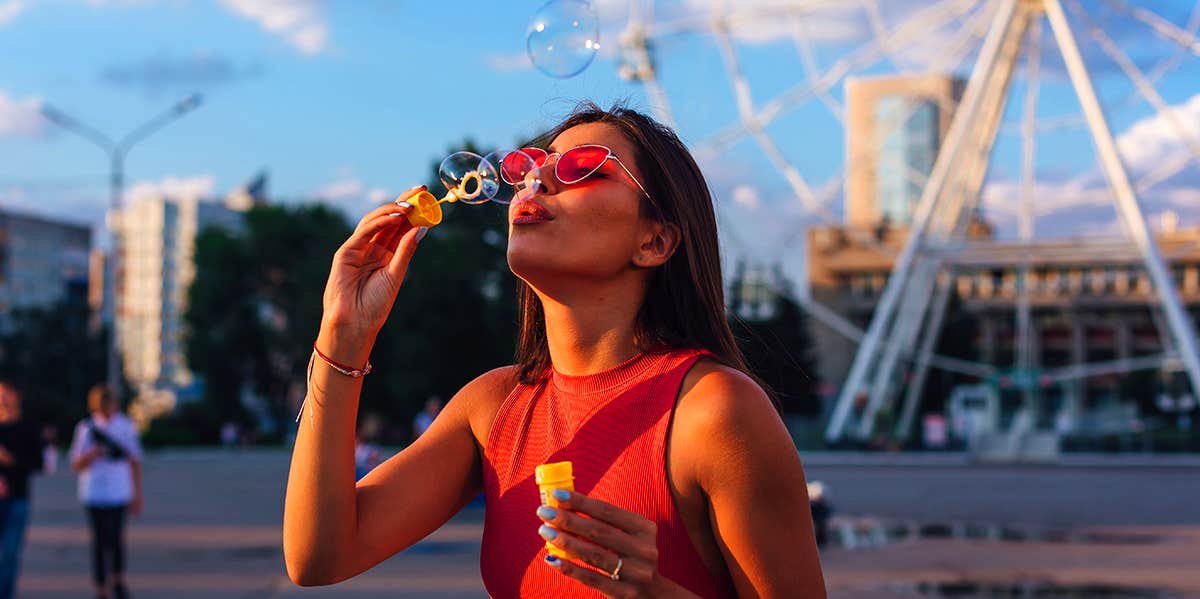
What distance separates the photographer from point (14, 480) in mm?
9375

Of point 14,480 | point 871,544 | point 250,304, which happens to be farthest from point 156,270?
point 14,480

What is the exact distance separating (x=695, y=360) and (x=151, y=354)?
156m

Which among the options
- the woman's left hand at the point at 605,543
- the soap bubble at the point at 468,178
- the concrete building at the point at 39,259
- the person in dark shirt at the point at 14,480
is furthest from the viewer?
the concrete building at the point at 39,259

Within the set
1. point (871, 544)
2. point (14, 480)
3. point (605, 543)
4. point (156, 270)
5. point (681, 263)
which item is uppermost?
point (156, 270)

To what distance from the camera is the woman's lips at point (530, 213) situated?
221 cm

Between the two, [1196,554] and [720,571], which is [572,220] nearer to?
[720,571]

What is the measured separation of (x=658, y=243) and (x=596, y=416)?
1.04 ft

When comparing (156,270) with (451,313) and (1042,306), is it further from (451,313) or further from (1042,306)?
(451,313)

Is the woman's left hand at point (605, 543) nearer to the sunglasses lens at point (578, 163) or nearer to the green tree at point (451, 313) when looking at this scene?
the sunglasses lens at point (578, 163)

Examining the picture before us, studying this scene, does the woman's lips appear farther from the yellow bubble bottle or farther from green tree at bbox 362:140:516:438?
green tree at bbox 362:140:516:438

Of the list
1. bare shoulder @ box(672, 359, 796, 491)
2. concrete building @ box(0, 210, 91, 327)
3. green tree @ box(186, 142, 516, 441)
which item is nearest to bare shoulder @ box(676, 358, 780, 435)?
Answer: bare shoulder @ box(672, 359, 796, 491)

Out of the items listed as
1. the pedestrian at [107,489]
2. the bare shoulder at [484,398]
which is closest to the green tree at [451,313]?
the pedestrian at [107,489]

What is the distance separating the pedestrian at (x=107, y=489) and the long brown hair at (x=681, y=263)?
8.39 meters

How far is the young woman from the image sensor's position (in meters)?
1.99
